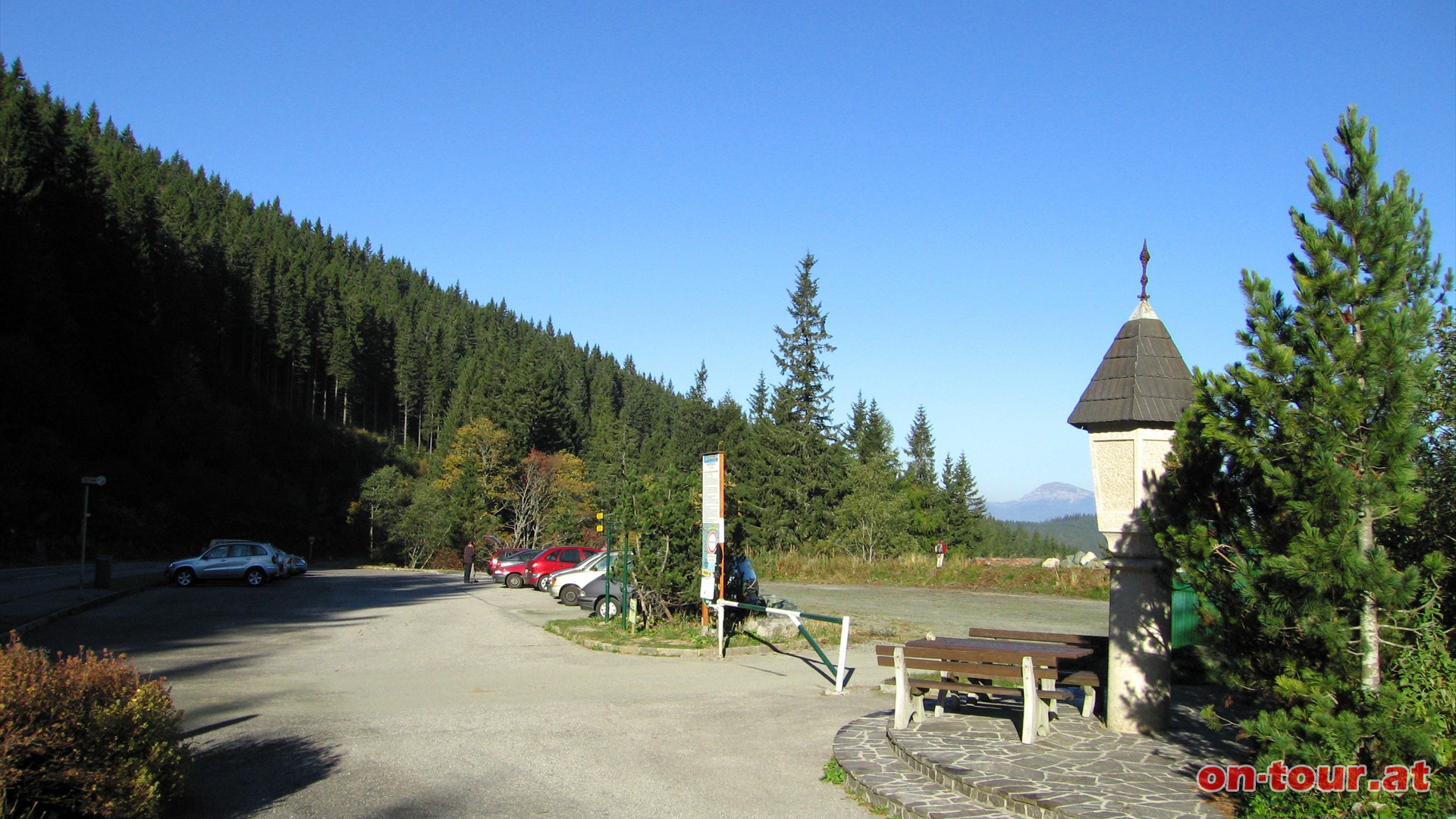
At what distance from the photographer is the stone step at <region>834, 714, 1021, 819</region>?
609cm

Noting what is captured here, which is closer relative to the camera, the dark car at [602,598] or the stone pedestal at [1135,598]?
the stone pedestal at [1135,598]

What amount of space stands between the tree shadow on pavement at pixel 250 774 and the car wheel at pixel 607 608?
33.1ft

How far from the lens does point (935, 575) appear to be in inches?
1371

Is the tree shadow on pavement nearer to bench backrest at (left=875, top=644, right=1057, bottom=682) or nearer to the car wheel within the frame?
bench backrest at (left=875, top=644, right=1057, bottom=682)

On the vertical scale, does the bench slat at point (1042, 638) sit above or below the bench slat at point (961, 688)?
above


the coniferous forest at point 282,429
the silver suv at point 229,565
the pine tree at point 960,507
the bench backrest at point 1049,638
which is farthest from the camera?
the pine tree at point 960,507

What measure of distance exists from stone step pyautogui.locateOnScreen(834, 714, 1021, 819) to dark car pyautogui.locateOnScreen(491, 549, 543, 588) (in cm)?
2630

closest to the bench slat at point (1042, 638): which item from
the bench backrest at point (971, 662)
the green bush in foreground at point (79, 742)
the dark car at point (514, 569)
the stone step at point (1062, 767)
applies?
the stone step at point (1062, 767)

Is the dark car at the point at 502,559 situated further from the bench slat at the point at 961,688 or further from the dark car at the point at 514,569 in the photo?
the bench slat at the point at 961,688

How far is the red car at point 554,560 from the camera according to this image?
96.3 ft

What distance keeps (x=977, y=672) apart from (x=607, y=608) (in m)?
11.7

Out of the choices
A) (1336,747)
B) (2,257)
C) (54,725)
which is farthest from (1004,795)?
(2,257)

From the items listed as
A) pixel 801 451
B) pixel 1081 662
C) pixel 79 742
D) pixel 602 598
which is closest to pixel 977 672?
pixel 1081 662

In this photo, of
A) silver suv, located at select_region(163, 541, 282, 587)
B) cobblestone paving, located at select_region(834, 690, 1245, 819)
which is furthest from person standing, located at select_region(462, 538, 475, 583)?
cobblestone paving, located at select_region(834, 690, 1245, 819)
